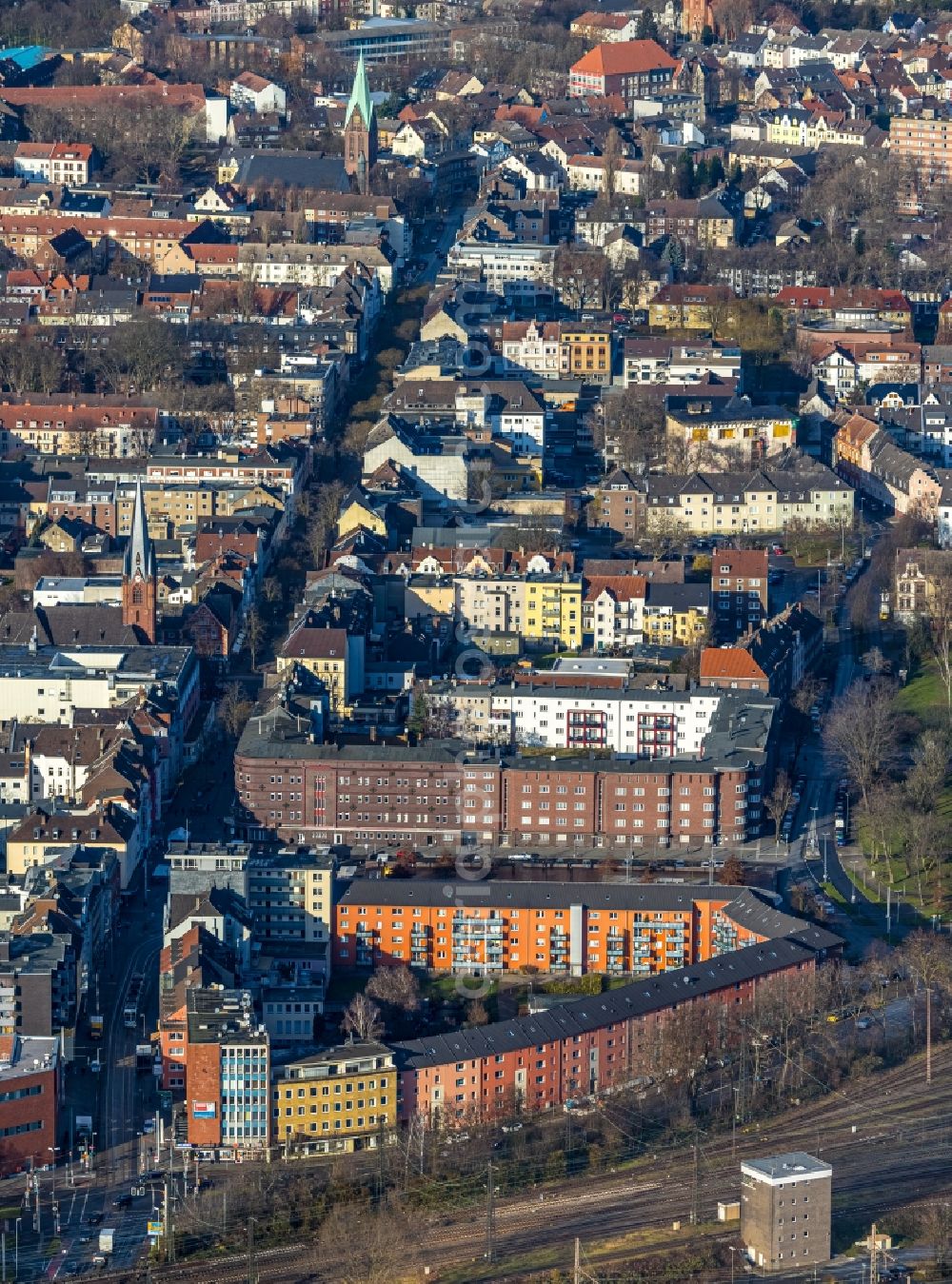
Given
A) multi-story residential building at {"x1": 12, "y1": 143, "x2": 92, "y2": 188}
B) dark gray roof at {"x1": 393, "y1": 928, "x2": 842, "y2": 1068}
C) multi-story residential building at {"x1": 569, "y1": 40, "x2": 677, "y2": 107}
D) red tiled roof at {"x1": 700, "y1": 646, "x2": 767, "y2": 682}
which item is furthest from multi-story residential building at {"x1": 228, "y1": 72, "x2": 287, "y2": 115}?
dark gray roof at {"x1": 393, "y1": 928, "x2": 842, "y2": 1068}

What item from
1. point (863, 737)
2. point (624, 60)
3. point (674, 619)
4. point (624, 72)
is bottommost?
point (863, 737)

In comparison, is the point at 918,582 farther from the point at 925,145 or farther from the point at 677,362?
the point at 925,145

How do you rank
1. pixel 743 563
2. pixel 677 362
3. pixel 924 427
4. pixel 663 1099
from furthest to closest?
pixel 677 362 < pixel 924 427 < pixel 743 563 < pixel 663 1099

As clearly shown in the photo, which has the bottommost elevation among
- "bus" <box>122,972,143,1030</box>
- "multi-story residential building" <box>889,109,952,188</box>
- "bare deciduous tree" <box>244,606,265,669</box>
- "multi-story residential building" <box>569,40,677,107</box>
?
"bus" <box>122,972,143,1030</box>

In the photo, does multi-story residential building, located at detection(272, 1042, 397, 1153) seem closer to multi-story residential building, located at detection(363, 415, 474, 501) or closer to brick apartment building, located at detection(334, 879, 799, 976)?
brick apartment building, located at detection(334, 879, 799, 976)

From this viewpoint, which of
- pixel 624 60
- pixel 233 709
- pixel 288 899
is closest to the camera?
pixel 288 899

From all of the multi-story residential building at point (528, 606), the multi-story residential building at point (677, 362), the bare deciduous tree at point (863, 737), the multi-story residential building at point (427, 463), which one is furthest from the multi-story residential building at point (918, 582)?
the multi-story residential building at point (677, 362)

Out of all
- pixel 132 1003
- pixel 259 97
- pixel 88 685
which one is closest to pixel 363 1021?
pixel 132 1003

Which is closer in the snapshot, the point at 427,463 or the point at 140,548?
the point at 140,548
